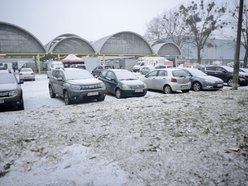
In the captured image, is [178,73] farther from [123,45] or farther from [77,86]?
[123,45]

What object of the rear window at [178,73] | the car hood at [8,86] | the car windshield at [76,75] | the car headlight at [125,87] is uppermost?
the car windshield at [76,75]

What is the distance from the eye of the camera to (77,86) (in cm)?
948

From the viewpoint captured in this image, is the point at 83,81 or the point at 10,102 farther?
the point at 83,81

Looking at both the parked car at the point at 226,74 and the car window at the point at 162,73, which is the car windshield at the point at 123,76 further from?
the parked car at the point at 226,74

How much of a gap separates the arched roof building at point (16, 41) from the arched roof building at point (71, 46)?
2512mm

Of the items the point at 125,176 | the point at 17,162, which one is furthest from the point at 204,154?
the point at 17,162

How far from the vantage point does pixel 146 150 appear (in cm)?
414

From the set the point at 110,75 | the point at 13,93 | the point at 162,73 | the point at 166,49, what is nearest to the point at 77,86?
the point at 13,93

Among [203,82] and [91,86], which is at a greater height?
[91,86]

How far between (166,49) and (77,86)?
41.9 meters

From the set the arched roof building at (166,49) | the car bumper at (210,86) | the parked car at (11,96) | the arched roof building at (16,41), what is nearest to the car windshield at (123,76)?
the car bumper at (210,86)

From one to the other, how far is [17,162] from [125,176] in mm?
2052

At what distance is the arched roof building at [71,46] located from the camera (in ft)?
127

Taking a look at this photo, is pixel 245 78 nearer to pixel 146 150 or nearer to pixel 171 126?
pixel 171 126
